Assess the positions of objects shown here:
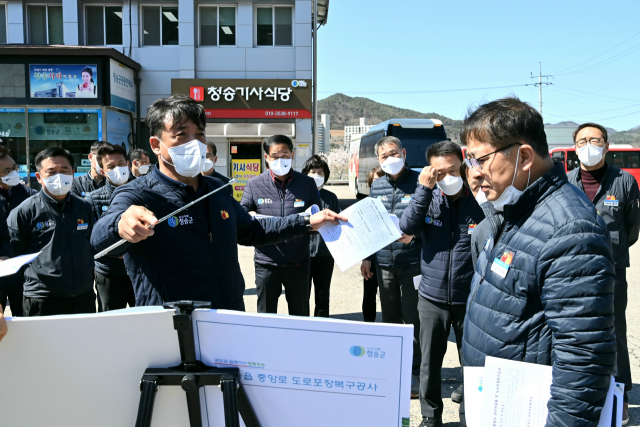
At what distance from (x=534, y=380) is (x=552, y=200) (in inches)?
24.1

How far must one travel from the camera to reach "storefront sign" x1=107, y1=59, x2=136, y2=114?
14.5 meters

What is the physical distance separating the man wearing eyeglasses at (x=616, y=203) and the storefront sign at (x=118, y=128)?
43.6ft

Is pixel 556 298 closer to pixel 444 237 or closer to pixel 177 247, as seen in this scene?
pixel 177 247

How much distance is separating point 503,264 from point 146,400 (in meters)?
1.26

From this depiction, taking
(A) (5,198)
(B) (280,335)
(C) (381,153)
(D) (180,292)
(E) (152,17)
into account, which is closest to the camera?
(B) (280,335)

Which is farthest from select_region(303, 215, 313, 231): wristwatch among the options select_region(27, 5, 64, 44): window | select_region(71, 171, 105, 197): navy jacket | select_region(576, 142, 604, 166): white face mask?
select_region(27, 5, 64, 44): window

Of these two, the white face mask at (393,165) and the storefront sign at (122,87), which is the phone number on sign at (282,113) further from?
the white face mask at (393,165)

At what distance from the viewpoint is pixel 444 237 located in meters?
3.54

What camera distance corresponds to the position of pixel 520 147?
1704 mm

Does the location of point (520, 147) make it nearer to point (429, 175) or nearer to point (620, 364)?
point (429, 175)

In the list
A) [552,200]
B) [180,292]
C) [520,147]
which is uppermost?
[520,147]

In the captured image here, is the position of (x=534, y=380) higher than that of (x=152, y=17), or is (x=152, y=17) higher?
(x=152, y=17)

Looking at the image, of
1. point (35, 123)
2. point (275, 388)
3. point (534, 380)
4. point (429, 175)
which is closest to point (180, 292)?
point (275, 388)

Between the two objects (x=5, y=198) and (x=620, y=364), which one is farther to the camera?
(x=5, y=198)
